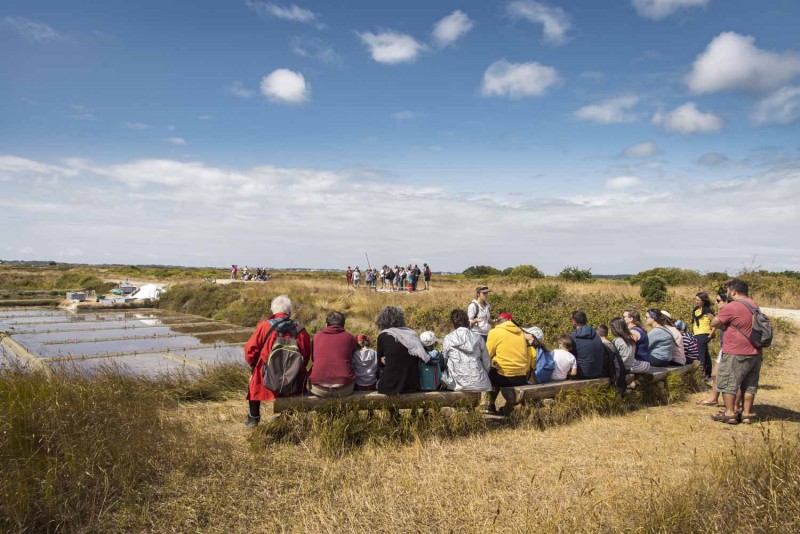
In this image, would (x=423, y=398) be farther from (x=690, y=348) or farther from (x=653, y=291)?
(x=653, y=291)

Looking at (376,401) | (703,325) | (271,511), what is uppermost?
(703,325)

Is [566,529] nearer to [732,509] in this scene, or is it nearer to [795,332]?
[732,509]

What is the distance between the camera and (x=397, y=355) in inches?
192

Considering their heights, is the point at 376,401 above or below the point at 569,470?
above

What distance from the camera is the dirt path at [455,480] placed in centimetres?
321

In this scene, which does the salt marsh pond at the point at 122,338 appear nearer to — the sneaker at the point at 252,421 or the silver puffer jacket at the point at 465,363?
the sneaker at the point at 252,421

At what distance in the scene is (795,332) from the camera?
1244 centimetres

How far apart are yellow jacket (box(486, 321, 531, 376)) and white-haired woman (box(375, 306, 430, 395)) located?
1.05m

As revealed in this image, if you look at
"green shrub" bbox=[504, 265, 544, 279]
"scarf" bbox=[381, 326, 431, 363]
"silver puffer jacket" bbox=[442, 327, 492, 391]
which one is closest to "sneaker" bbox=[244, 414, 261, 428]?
"scarf" bbox=[381, 326, 431, 363]

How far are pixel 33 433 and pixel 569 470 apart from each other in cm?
424

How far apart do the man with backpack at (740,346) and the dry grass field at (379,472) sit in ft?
0.95

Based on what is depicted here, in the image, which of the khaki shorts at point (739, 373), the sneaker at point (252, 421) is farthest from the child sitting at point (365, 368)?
the khaki shorts at point (739, 373)

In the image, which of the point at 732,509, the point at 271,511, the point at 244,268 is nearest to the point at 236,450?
the point at 271,511

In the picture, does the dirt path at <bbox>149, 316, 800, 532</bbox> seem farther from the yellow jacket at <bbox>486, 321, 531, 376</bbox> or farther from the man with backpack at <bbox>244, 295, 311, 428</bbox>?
the yellow jacket at <bbox>486, 321, 531, 376</bbox>
